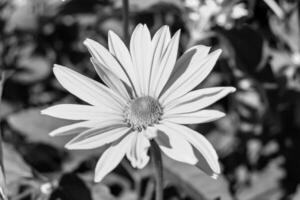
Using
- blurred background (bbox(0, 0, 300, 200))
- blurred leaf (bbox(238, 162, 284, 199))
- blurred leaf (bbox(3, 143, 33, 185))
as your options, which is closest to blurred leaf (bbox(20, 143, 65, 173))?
blurred background (bbox(0, 0, 300, 200))

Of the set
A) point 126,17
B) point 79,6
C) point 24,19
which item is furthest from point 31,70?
Result: point 126,17

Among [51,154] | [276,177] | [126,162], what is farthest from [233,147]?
[51,154]

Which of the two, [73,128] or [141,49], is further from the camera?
[141,49]

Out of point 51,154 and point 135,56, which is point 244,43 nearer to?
point 135,56

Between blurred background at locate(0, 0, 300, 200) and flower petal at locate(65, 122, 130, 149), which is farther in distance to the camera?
blurred background at locate(0, 0, 300, 200)

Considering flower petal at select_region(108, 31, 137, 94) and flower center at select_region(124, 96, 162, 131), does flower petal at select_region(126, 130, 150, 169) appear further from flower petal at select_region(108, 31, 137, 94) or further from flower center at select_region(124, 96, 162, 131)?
flower petal at select_region(108, 31, 137, 94)

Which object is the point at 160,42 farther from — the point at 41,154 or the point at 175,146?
the point at 41,154

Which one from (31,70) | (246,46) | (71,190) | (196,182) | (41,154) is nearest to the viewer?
(71,190)
